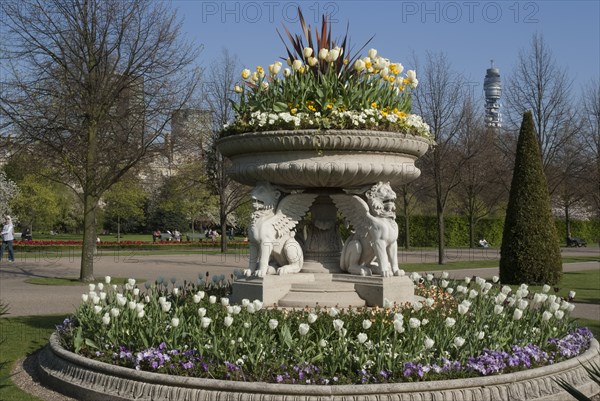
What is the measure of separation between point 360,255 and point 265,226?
4.01 feet

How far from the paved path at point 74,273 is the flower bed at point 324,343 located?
231 cm

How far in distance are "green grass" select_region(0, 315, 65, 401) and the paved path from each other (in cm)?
61

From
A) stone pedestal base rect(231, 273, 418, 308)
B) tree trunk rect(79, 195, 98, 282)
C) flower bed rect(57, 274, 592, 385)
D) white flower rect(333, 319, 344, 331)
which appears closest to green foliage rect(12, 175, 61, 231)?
tree trunk rect(79, 195, 98, 282)

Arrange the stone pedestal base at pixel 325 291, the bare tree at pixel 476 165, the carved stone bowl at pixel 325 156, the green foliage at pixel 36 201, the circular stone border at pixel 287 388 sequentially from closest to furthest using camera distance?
the circular stone border at pixel 287 388 → the carved stone bowl at pixel 325 156 → the stone pedestal base at pixel 325 291 → the bare tree at pixel 476 165 → the green foliage at pixel 36 201

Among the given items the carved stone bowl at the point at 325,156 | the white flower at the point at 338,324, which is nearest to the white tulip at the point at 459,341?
the white flower at the point at 338,324

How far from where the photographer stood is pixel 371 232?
7.23m

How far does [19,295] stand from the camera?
12758 millimetres

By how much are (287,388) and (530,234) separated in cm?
1275

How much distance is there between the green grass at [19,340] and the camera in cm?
559

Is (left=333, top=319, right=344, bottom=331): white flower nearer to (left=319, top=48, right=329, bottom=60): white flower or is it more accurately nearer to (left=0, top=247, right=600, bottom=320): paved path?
(left=0, top=247, right=600, bottom=320): paved path

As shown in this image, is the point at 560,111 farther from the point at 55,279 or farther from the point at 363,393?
the point at 363,393

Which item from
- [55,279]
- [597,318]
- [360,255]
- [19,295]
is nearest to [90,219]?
[55,279]

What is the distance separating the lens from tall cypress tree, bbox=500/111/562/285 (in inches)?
617

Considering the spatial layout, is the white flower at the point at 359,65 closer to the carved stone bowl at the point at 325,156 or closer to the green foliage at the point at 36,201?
the carved stone bowl at the point at 325,156
